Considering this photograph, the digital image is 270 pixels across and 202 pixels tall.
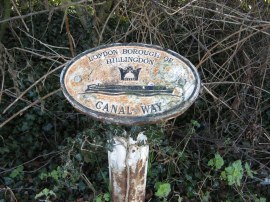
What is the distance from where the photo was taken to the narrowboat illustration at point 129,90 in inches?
83.4

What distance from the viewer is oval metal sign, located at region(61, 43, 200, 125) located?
2.01 m

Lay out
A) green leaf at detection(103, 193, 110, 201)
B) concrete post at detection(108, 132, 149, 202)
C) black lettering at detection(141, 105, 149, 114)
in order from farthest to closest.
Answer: green leaf at detection(103, 193, 110, 201) < concrete post at detection(108, 132, 149, 202) < black lettering at detection(141, 105, 149, 114)

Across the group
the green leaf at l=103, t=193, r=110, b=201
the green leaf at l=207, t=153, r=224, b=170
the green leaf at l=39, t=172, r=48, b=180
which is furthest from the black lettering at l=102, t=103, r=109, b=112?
the green leaf at l=207, t=153, r=224, b=170

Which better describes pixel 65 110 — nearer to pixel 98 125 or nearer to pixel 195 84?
pixel 98 125

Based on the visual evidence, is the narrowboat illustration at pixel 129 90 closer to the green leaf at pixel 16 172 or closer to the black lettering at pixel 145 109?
the black lettering at pixel 145 109

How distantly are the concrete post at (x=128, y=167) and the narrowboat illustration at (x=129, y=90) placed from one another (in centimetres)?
29

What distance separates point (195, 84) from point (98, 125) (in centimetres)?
80

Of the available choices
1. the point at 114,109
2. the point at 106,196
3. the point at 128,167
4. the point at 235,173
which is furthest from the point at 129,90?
the point at 235,173

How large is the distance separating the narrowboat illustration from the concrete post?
0.96 ft

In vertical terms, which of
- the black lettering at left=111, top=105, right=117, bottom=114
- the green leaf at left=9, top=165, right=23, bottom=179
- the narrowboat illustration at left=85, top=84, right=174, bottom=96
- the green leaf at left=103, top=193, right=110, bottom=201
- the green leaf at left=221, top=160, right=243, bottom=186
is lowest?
the green leaf at left=103, top=193, right=110, bottom=201

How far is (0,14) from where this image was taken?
12.2 ft

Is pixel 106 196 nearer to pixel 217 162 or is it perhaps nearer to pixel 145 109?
pixel 217 162

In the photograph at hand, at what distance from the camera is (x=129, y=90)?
214cm

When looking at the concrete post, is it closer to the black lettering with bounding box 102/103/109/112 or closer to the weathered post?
the weathered post
